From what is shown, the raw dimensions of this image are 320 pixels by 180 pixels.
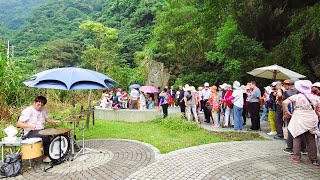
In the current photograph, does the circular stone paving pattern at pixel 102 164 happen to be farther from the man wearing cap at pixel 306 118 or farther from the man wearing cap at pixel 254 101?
the man wearing cap at pixel 254 101

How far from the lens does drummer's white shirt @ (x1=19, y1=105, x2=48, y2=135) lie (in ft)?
20.1

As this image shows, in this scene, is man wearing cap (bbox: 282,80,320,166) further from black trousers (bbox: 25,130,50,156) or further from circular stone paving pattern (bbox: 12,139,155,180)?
black trousers (bbox: 25,130,50,156)

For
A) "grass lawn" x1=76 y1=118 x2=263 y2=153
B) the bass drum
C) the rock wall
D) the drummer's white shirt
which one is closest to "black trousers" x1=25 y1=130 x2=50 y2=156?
the bass drum

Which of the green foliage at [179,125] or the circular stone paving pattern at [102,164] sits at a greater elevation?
the green foliage at [179,125]

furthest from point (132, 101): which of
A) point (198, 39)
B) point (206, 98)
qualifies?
point (198, 39)

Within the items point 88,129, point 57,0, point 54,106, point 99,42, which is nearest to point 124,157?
point 88,129

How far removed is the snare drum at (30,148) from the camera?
215 inches

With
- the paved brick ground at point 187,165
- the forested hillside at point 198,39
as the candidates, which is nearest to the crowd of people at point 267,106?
the paved brick ground at point 187,165

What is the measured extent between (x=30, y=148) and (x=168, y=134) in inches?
181

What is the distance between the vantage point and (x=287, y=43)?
11344mm

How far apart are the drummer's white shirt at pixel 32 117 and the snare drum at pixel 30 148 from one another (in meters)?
0.72

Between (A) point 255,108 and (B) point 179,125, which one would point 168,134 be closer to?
(B) point 179,125

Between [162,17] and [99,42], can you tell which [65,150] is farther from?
[99,42]

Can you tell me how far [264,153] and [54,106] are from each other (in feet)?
35.0
